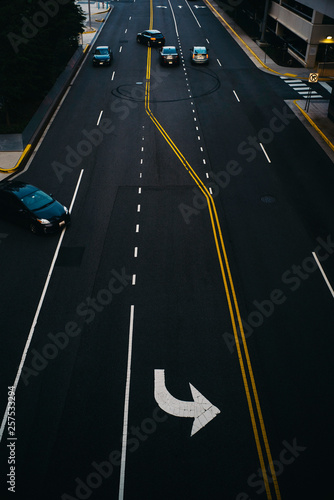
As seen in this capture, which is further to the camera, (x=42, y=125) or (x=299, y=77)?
(x=299, y=77)

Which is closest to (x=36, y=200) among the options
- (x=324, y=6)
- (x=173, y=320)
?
(x=173, y=320)

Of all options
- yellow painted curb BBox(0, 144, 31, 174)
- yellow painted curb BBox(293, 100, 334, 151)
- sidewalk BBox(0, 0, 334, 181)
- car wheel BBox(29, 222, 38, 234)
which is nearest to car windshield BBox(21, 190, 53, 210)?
car wheel BBox(29, 222, 38, 234)

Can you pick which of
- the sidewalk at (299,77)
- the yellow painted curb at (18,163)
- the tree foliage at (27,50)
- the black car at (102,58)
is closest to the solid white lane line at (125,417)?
the yellow painted curb at (18,163)

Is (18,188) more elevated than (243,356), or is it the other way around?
(18,188)

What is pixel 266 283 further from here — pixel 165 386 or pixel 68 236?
pixel 68 236

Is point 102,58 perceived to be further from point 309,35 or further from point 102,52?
point 309,35

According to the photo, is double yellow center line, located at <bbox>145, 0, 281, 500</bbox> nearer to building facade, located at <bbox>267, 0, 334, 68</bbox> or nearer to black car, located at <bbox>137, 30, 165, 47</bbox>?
building facade, located at <bbox>267, 0, 334, 68</bbox>

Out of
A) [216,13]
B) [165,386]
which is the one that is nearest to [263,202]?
[165,386]
